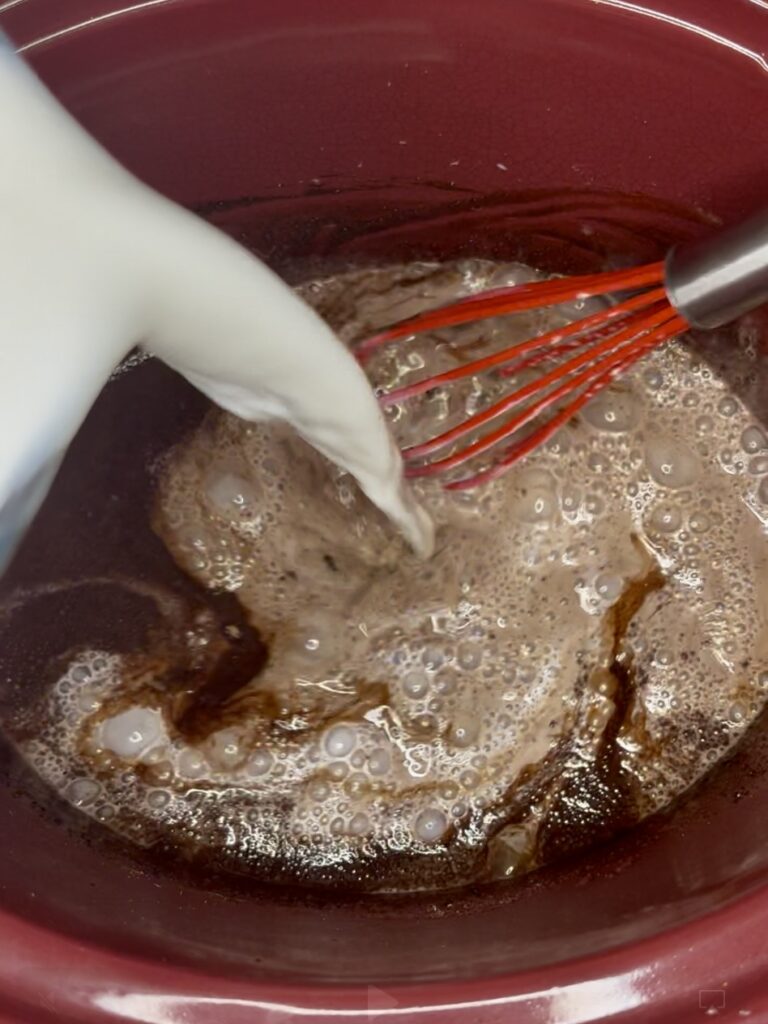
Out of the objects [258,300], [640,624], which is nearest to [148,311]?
[258,300]

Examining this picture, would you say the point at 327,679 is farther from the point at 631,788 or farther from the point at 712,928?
the point at 712,928

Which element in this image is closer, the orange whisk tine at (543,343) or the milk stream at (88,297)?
the milk stream at (88,297)

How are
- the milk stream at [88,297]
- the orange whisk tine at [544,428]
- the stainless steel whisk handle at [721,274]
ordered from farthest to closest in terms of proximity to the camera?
the orange whisk tine at [544,428], the stainless steel whisk handle at [721,274], the milk stream at [88,297]

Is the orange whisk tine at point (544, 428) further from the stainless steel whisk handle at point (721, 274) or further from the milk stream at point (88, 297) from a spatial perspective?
the milk stream at point (88, 297)

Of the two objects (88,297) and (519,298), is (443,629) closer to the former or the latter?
(519,298)

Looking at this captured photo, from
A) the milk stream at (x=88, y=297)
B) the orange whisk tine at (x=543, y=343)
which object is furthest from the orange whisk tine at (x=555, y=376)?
the milk stream at (x=88, y=297)

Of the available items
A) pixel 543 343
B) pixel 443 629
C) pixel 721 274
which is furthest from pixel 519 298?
pixel 443 629
